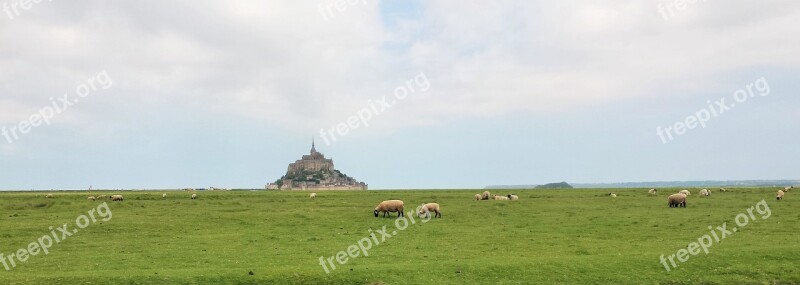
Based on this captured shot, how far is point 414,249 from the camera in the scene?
2875 cm

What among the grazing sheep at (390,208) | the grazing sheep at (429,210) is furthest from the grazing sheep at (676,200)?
the grazing sheep at (390,208)

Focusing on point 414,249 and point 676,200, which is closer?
point 414,249

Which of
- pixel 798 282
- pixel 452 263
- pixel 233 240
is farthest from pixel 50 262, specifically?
pixel 798 282

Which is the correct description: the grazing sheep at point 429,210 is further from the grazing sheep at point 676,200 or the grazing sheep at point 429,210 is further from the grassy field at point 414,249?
the grazing sheep at point 676,200

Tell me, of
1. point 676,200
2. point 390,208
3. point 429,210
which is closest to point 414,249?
point 390,208

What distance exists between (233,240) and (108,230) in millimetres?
10123

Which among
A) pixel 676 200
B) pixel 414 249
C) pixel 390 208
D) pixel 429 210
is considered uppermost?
pixel 390 208

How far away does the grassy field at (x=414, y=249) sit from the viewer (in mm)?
22078

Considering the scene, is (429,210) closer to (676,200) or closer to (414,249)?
(414,249)

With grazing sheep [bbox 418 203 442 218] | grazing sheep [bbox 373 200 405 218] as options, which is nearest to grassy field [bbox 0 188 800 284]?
grazing sheep [bbox 373 200 405 218]

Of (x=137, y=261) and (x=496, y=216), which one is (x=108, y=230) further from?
(x=496, y=216)

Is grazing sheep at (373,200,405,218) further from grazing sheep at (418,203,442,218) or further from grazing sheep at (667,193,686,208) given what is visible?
grazing sheep at (667,193,686,208)

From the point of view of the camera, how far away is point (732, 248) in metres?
26.7

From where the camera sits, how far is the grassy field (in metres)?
22.1
